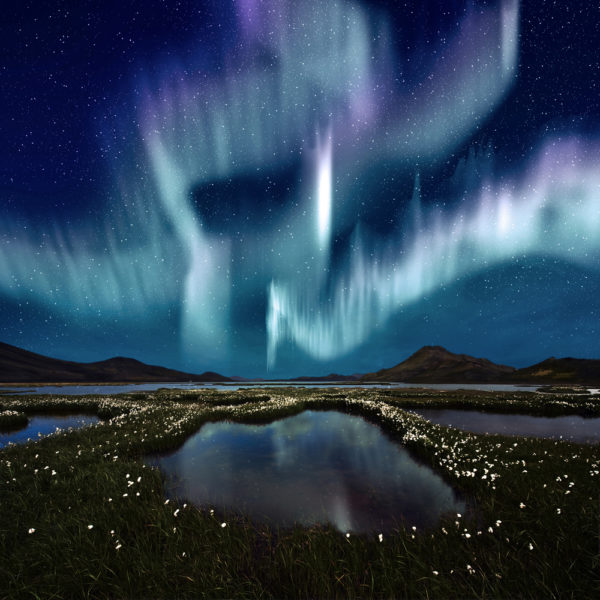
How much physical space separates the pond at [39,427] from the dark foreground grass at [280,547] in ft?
33.5

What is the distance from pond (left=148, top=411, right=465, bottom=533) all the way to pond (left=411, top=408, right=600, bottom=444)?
8.08 metres

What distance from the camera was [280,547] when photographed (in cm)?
486

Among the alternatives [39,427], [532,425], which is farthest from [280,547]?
[39,427]

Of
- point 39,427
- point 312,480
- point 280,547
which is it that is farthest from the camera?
point 39,427

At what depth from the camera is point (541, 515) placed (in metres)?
5.38

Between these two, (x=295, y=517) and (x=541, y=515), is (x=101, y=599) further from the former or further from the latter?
(x=541, y=515)

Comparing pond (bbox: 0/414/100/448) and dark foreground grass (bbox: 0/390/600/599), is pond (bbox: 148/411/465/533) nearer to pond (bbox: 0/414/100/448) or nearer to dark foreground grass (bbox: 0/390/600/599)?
dark foreground grass (bbox: 0/390/600/599)

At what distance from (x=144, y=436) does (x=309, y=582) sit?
38.1 feet

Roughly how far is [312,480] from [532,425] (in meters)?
19.1

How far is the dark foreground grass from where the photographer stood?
3840 millimetres

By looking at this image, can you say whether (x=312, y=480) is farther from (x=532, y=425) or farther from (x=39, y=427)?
(x=39, y=427)

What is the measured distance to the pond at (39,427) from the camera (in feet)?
49.5

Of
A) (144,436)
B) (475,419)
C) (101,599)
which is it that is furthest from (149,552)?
(475,419)

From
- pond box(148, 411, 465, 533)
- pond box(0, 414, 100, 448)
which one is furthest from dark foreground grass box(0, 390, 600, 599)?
pond box(0, 414, 100, 448)
